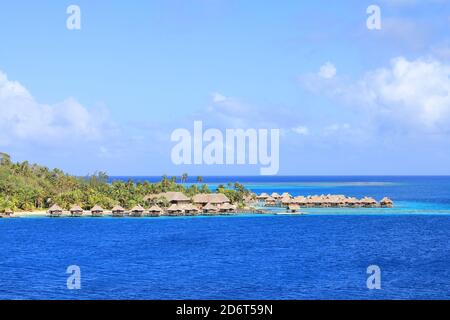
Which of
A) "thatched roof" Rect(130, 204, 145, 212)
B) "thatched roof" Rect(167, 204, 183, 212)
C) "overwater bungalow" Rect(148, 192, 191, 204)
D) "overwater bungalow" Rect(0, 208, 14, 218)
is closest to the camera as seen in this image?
"overwater bungalow" Rect(0, 208, 14, 218)

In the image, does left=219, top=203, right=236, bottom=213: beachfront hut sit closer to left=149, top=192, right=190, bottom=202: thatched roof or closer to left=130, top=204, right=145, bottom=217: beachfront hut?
left=149, top=192, right=190, bottom=202: thatched roof

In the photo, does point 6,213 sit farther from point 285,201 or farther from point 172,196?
point 285,201

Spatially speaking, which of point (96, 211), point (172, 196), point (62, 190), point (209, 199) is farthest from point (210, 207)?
point (62, 190)

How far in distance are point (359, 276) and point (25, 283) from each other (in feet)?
53.5

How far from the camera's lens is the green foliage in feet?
215

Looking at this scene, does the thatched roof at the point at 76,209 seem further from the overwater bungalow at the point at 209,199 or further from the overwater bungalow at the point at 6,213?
the overwater bungalow at the point at 209,199

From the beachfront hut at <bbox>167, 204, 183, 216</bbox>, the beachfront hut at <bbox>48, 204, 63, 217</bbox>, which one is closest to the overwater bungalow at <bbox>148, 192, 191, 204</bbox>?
the beachfront hut at <bbox>167, 204, 183, 216</bbox>

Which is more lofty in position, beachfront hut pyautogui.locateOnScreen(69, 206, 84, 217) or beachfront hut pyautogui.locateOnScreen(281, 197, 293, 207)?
beachfront hut pyautogui.locateOnScreen(281, 197, 293, 207)

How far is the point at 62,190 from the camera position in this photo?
72500 millimetres

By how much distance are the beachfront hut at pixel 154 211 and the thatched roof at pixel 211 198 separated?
697 cm

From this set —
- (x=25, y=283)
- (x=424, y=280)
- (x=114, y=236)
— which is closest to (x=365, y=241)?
(x=424, y=280)

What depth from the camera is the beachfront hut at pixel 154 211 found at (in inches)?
2469

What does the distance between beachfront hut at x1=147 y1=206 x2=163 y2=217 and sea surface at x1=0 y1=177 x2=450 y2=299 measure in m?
3.50
